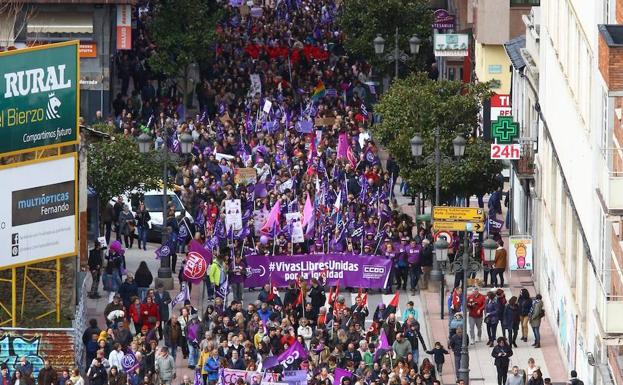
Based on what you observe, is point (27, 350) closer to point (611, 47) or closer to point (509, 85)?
point (611, 47)

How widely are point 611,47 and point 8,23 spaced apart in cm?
4349

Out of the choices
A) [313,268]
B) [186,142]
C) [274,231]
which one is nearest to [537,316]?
[313,268]

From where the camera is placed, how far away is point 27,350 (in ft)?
202

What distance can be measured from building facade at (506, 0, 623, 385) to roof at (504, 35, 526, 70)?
0.37 meters

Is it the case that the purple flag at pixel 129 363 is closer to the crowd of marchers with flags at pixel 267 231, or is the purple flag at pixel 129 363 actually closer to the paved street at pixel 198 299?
the crowd of marchers with flags at pixel 267 231

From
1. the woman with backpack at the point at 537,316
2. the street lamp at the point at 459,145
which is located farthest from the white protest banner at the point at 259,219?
the woman with backpack at the point at 537,316

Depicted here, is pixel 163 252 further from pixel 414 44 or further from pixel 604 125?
pixel 414 44

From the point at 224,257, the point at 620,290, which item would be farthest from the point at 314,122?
the point at 620,290

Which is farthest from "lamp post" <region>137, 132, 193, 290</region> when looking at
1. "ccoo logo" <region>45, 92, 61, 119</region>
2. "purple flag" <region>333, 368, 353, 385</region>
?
"purple flag" <region>333, 368, 353, 385</region>

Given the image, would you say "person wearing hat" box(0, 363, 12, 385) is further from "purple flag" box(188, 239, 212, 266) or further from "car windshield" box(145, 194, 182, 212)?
"car windshield" box(145, 194, 182, 212)

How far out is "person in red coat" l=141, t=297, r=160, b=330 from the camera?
2537 inches

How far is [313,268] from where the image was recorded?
69.4m

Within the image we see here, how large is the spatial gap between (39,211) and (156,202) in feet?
49.8

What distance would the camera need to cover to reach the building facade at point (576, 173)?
5366 centimetres
